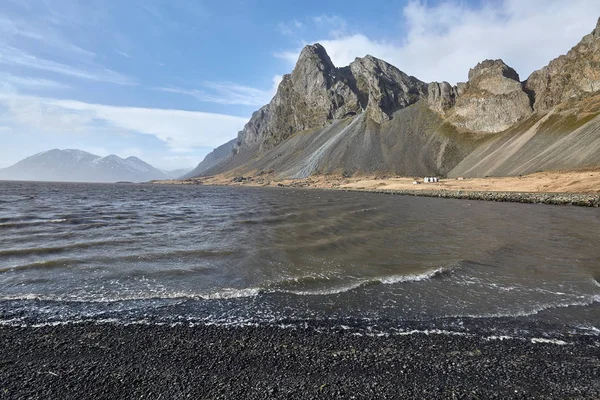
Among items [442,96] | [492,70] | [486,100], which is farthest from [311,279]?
[442,96]

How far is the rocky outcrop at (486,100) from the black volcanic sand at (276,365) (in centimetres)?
16729

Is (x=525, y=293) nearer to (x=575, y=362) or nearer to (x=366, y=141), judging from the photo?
(x=575, y=362)

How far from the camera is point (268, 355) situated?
712 centimetres

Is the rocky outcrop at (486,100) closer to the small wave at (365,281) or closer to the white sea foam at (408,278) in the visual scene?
the white sea foam at (408,278)

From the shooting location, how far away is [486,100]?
156375 millimetres

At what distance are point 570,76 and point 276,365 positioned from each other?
17379 centimetres

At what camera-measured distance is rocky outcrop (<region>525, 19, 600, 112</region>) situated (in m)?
118

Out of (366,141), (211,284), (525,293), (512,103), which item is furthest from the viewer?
(366,141)

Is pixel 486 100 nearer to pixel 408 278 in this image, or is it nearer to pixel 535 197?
pixel 535 197

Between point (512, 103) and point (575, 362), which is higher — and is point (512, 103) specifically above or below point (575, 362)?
above

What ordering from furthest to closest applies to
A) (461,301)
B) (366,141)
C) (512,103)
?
(366,141), (512,103), (461,301)

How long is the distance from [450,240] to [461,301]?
41.3ft

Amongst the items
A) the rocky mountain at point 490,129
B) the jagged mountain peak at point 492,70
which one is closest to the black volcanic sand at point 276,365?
the rocky mountain at point 490,129

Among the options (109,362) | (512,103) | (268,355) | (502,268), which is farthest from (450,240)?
(512,103)
